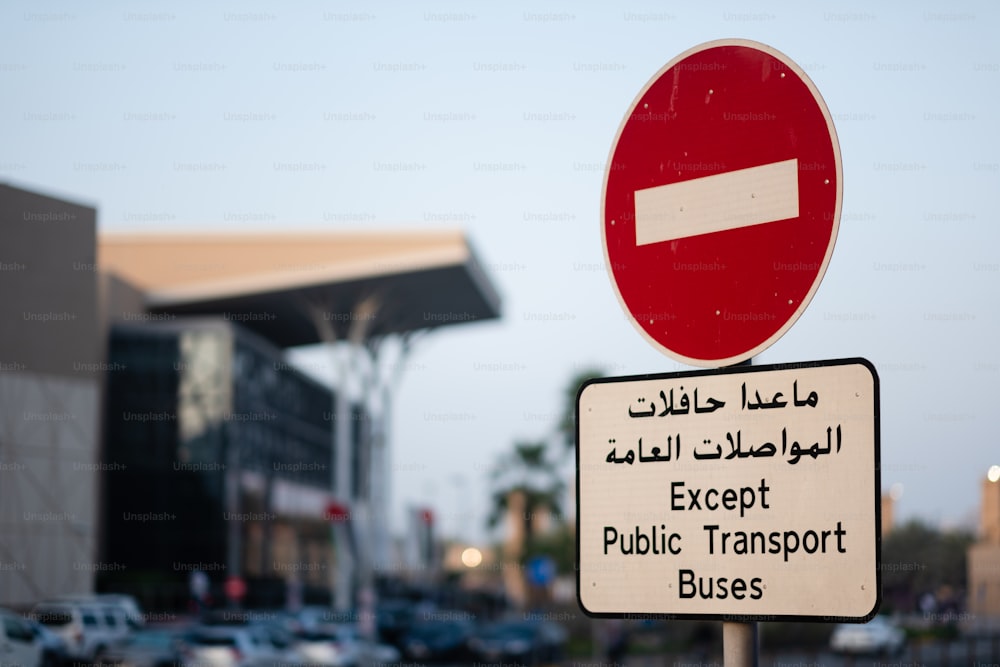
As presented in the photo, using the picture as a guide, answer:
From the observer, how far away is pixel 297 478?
76.1 metres

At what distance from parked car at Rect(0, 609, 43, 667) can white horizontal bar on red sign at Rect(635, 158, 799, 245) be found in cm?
2535

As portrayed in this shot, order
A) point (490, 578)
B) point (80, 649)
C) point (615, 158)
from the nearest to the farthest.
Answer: point (615, 158) < point (80, 649) < point (490, 578)

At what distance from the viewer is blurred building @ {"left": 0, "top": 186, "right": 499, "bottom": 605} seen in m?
48.0

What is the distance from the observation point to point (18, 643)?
26.1 metres

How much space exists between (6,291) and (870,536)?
45.4 meters

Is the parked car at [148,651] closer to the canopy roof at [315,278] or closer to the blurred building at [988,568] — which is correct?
the blurred building at [988,568]

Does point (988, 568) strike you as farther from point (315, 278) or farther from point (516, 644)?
point (315, 278)

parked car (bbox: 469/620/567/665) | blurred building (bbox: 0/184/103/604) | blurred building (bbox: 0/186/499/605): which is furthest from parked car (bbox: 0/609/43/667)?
blurred building (bbox: 0/186/499/605)

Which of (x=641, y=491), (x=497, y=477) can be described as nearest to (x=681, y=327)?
(x=641, y=491)

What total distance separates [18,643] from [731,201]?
26.4 metres

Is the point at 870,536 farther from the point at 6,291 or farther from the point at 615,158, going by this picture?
the point at 6,291

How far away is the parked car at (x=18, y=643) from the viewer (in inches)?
1001

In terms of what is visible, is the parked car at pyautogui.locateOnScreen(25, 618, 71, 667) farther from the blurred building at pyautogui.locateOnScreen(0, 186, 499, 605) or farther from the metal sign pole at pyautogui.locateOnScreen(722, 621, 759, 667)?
the metal sign pole at pyautogui.locateOnScreen(722, 621, 759, 667)

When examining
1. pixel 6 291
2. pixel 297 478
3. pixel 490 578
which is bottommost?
pixel 490 578
